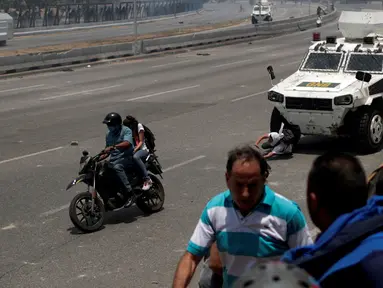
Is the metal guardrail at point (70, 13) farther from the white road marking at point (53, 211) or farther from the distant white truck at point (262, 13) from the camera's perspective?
the white road marking at point (53, 211)

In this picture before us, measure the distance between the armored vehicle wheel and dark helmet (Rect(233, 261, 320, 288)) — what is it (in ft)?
39.0

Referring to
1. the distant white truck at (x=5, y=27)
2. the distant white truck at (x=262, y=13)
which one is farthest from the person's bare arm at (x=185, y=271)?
the distant white truck at (x=262, y=13)

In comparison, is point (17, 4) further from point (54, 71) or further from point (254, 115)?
point (254, 115)

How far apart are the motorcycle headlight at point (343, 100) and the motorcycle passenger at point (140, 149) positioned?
4.45 meters

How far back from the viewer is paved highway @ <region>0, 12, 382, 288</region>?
27.1 feet

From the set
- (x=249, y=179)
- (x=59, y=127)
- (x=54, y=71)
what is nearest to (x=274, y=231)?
(x=249, y=179)

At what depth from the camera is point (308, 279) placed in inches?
80.7

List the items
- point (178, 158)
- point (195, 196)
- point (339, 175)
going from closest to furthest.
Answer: point (339, 175)
point (195, 196)
point (178, 158)

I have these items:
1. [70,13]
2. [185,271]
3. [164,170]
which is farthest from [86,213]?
[70,13]

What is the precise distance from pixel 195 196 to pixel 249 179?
7244 millimetres

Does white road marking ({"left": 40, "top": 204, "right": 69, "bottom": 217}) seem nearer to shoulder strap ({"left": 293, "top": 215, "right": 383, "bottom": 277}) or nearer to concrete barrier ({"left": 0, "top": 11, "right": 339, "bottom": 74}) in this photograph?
shoulder strap ({"left": 293, "top": 215, "right": 383, "bottom": 277})

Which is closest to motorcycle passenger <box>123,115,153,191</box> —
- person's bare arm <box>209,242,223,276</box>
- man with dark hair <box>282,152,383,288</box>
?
person's bare arm <box>209,242,223,276</box>

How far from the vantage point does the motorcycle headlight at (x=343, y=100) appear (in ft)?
44.2

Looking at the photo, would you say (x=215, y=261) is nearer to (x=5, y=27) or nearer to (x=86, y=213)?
(x=86, y=213)
